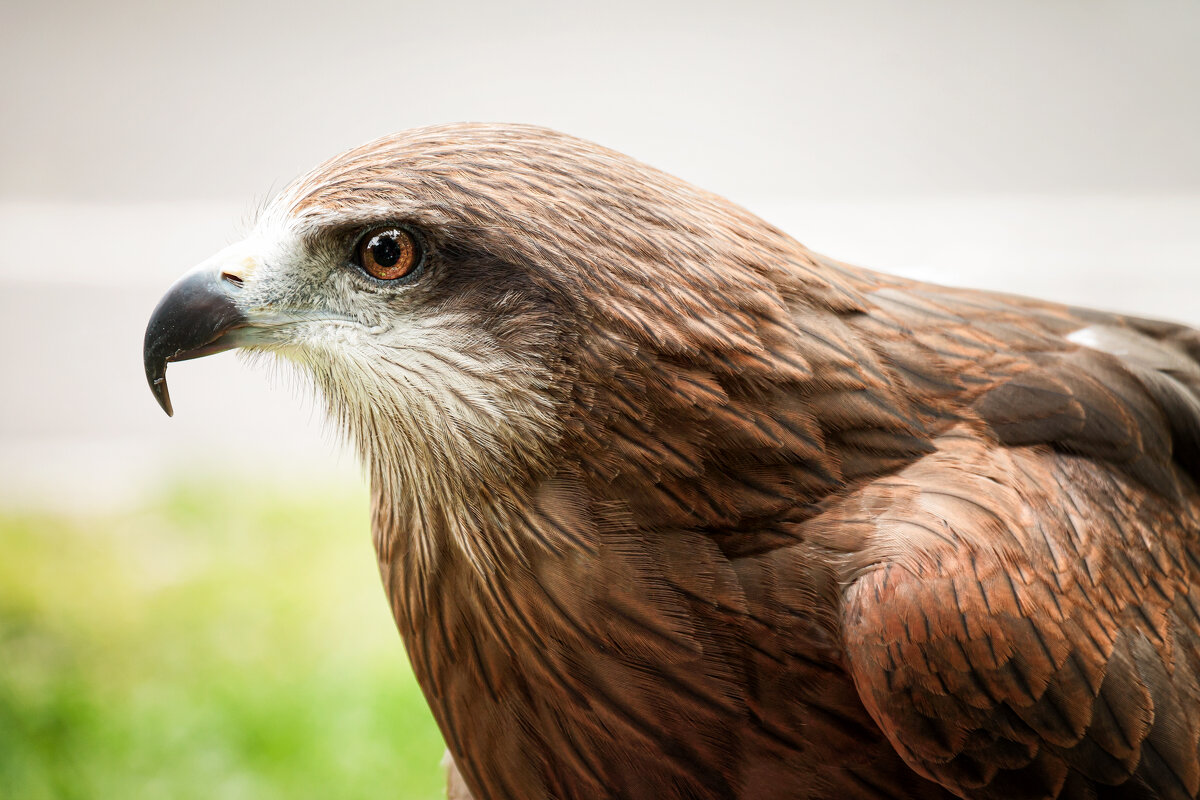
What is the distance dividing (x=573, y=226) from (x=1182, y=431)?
1.30 meters

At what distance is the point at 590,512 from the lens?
181 cm

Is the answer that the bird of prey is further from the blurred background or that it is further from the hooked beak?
the blurred background

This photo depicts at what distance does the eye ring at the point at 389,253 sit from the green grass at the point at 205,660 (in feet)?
7.60

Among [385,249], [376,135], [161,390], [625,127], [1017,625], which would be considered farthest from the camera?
[625,127]

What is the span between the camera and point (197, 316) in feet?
6.10

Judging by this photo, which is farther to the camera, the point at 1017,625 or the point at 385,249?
the point at 385,249

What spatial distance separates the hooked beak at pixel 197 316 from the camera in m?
1.86

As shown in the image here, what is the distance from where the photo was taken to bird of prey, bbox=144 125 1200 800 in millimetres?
1753

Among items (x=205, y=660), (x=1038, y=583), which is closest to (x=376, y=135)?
(x=205, y=660)

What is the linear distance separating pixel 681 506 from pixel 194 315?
0.87 meters

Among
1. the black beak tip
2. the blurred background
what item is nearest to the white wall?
the blurred background

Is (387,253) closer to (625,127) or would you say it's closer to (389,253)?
(389,253)

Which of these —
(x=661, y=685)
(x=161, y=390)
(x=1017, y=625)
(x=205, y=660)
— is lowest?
(x=205, y=660)

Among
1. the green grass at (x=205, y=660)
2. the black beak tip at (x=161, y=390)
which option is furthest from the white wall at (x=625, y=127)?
the black beak tip at (x=161, y=390)
